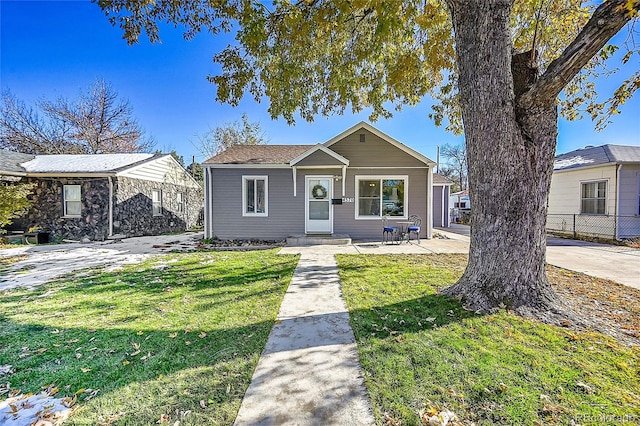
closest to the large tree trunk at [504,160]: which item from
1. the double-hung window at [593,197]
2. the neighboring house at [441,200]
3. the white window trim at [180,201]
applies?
the double-hung window at [593,197]

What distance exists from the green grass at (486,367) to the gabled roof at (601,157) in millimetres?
12705

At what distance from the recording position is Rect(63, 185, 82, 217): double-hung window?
12.3 m

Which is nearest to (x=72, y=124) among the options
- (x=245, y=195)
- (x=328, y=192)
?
(x=245, y=195)

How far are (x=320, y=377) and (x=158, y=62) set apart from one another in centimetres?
1200

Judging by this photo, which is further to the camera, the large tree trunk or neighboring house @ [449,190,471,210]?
neighboring house @ [449,190,471,210]

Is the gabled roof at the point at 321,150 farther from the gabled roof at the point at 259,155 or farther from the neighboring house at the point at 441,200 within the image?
the neighboring house at the point at 441,200

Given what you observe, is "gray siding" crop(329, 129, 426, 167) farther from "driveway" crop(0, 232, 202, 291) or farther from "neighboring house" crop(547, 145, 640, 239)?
"neighboring house" crop(547, 145, 640, 239)

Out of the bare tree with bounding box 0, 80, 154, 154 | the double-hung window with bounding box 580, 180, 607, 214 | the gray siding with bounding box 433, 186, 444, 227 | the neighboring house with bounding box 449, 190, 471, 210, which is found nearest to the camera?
the double-hung window with bounding box 580, 180, 607, 214

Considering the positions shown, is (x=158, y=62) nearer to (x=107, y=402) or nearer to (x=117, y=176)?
(x=117, y=176)

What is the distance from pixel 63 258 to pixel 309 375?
30.7 ft

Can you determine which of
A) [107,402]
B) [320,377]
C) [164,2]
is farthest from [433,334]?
[164,2]

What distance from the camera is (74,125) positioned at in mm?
21844

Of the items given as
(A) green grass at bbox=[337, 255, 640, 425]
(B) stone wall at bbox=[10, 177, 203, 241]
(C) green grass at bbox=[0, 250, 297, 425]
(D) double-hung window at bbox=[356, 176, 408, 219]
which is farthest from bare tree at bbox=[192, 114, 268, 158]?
(A) green grass at bbox=[337, 255, 640, 425]

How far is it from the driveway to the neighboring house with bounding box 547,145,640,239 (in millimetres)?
16983
